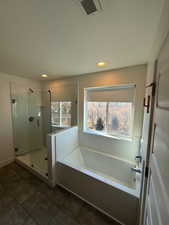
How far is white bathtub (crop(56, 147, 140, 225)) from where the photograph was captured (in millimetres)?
1240

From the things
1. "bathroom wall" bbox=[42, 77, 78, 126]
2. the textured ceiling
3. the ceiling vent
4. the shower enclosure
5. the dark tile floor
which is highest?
the textured ceiling

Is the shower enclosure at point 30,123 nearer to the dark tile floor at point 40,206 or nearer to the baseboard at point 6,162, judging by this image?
the baseboard at point 6,162

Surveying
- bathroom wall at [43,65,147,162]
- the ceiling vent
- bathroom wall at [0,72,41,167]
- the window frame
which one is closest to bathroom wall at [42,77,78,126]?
bathroom wall at [43,65,147,162]

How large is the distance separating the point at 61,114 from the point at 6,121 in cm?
137

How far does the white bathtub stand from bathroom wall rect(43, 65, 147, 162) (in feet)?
0.59

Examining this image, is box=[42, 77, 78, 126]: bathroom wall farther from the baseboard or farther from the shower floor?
the baseboard

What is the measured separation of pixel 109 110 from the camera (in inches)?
95.6

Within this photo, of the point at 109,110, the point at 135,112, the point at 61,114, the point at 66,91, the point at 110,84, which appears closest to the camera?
the point at 135,112

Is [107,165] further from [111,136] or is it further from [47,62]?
[47,62]

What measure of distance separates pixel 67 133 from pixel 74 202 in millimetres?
1204

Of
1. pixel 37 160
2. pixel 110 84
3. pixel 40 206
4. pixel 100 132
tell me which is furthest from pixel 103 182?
pixel 37 160

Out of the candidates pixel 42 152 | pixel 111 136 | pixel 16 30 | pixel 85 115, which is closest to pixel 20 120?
pixel 42 152

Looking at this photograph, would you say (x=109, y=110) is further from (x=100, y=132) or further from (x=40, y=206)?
(x=40, y=206)

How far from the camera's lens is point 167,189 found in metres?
0.42
